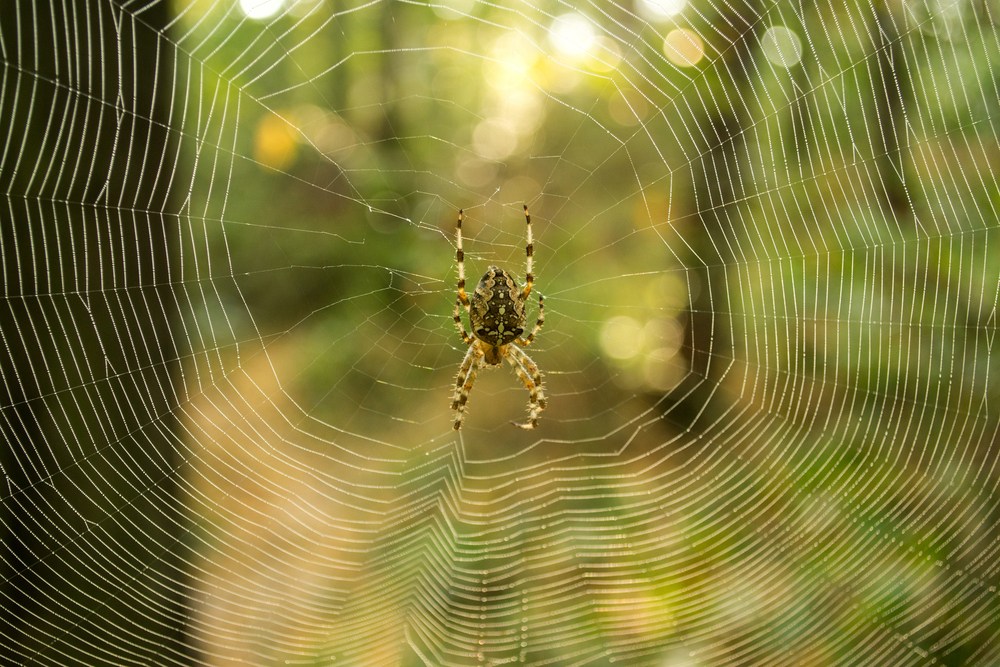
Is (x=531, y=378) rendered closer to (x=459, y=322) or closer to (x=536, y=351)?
(x=459, y=322)

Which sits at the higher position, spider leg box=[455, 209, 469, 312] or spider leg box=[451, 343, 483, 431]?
spider leg box=[455, 209, 469, 312]

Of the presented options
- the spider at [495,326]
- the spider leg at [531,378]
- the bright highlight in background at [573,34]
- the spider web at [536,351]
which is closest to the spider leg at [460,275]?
the spider at [495,326]

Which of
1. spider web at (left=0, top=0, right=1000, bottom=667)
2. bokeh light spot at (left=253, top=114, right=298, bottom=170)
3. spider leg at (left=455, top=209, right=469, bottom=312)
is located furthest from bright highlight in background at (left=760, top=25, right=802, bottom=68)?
bokeh light spot at (left=253, top=114, right=298, bottom=170)

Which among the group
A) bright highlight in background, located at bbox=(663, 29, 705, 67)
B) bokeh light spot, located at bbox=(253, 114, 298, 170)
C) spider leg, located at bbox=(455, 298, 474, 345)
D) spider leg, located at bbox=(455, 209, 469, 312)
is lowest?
spider leg, located at bbox=(455, 298, 474, 345)

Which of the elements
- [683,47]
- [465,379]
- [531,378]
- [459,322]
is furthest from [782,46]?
[465,379]

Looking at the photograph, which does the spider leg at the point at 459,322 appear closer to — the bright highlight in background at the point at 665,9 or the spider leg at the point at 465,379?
the spider leg at the point at 465,379

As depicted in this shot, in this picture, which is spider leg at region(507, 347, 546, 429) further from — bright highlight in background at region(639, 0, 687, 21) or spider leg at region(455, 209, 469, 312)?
bright highlight in background at region(639, 0, 687, 21)

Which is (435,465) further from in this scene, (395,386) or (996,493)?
A: (996,493)

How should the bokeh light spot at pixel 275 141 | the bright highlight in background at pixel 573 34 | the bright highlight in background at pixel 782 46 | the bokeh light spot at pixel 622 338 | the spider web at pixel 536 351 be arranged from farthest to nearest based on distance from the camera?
the bokeh light spot at pixel 275 141, the bokeh light spot at pixel 622 338, the bright highlight in background at pixel 782 46, the bright highlight in background at pixel 573 34, the spider web at pixel 536 351
